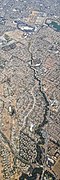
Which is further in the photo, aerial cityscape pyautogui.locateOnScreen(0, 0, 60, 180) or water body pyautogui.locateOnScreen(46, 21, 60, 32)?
water body pyautogui.locateOnScreen(46, 21, 60, 32)

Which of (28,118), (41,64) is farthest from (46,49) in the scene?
(28,118)

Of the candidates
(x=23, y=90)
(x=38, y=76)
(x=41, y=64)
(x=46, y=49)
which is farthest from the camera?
(x=46, y=49)

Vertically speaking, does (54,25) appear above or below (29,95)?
above

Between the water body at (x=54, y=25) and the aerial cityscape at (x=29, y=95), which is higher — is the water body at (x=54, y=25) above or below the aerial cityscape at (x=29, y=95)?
above

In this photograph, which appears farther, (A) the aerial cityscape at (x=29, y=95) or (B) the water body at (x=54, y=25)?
(B) the water body at (x=54, y=25)

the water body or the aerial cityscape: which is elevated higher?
the water body

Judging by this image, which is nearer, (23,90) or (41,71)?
(23,90)

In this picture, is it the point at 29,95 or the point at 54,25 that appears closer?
the point at 29,95

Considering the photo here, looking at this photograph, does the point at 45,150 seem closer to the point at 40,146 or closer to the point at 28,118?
the point at 40,146
